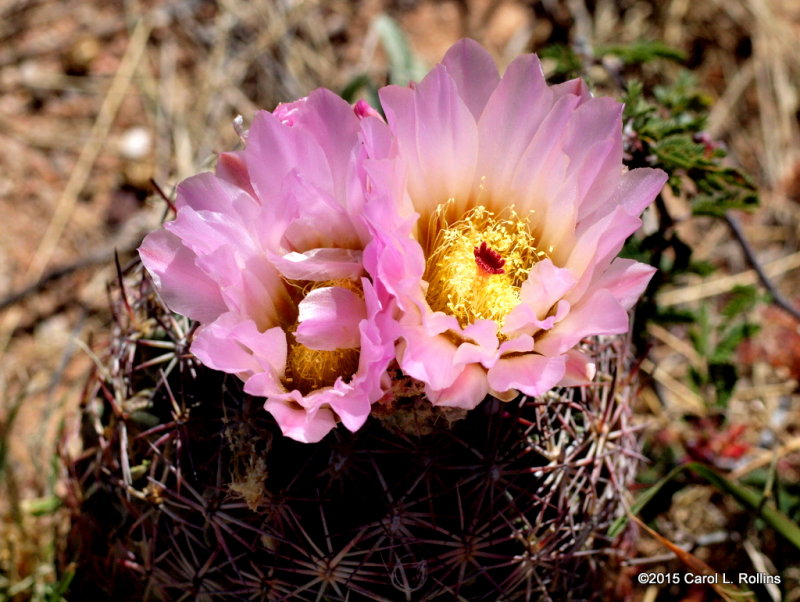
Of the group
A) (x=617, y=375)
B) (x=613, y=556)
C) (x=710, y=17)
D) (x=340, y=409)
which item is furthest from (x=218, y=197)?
(x=710, y=17)

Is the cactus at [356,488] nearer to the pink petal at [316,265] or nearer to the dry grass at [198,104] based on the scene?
the pink petal at [316,265]

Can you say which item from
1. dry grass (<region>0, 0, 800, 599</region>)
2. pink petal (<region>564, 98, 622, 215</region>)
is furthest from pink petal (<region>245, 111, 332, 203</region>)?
dry grass (<region>0, 0, 800, 599</region>)

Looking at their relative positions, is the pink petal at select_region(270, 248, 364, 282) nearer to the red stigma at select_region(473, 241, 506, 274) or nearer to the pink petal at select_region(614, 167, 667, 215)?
the red stigma at select_region(473, 241, 506, 274)

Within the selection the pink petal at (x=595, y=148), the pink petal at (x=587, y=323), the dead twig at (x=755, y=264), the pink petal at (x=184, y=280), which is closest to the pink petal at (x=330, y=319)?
the pink petal at (x=184, y=280)

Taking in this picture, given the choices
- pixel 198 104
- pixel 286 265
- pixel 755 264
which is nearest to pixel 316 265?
pixel 286 265

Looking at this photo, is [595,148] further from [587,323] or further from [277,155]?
[277,155]
